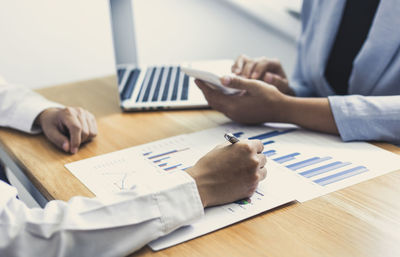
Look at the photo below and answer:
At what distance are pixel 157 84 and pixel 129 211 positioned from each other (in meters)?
0.66

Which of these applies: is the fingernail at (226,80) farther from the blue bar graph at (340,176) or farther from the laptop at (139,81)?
the blue bar graph at (340,176)

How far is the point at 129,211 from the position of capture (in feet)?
2.02

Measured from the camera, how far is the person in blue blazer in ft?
2.97

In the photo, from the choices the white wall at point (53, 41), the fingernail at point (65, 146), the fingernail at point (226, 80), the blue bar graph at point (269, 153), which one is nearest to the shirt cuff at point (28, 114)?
the fingernail at point (65, 146)

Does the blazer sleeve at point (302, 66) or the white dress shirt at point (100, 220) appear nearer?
the white dress shirt at point (100, 220)

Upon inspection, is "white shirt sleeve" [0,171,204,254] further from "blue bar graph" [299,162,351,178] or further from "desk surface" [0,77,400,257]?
"blue bar graph" [299,162,351,178]

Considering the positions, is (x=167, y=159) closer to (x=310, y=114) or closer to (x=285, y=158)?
(x=285, y=158)

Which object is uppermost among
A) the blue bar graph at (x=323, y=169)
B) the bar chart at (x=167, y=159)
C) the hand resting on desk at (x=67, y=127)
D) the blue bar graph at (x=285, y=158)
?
the hand resting on desk at (x=67, y=127)

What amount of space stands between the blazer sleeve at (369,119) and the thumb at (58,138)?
0.60 meters

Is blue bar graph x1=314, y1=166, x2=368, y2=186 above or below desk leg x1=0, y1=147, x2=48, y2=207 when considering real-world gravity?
above

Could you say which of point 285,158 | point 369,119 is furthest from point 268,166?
point 369,119

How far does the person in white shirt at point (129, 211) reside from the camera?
587 mm

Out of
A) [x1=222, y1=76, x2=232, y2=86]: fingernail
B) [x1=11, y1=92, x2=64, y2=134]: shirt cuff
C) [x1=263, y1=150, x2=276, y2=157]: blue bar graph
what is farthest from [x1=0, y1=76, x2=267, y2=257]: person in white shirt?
[x1=11, y1=92, x2=64, y2=134]: shirt cuff

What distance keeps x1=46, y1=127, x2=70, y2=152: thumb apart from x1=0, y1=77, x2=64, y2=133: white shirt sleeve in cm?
8
